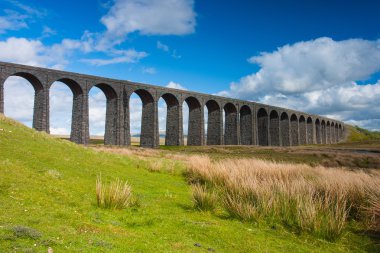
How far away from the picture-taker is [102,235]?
19.8ft

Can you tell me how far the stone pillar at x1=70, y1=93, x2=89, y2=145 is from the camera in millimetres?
43062

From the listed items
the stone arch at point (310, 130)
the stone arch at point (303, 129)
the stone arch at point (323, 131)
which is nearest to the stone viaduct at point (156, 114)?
the stone arch at point (303, 129)

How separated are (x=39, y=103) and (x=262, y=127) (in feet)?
185

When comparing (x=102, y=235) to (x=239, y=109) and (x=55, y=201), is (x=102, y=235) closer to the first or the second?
(x=55, y=201)

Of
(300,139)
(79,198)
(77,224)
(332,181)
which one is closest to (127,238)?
(77,224)

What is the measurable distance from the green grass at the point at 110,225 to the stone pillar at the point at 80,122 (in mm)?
32009

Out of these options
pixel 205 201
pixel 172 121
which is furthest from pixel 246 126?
pixel 205 201

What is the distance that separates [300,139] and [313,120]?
14041 millimetres

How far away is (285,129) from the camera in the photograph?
299 feet

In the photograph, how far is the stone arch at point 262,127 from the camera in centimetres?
8219

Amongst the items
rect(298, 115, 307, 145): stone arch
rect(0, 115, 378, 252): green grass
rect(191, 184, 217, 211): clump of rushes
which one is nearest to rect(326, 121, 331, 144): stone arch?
rect(298, 115, 307, 145): stone arch

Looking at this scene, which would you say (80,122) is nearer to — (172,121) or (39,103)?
(39,103)

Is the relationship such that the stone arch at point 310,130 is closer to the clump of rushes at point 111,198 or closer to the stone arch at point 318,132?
the stone arch at point 318,132

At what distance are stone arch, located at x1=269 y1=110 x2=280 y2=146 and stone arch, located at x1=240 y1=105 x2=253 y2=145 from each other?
11.5 meters
